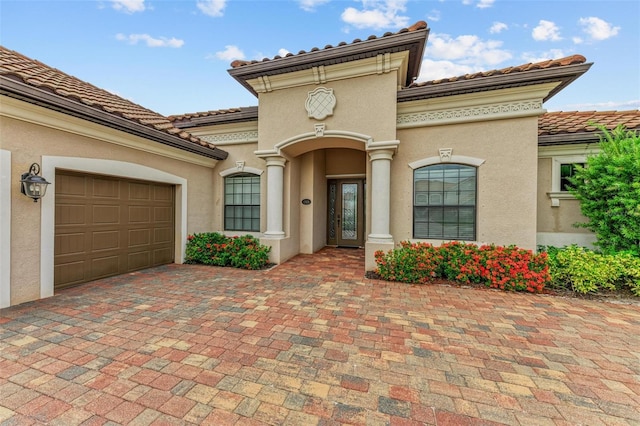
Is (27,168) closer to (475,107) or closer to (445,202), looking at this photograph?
(445,202)

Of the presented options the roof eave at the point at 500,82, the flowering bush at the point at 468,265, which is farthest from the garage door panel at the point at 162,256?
the roof eave at the point at 500,82

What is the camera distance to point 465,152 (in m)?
6.03

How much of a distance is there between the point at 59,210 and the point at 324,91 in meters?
6.04

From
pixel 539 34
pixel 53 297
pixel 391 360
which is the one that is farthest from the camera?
pixel 539 34

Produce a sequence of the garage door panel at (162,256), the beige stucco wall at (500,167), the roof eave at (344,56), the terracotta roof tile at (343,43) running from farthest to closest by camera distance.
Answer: the garage door panel at (162,256) → the beige stucco wall at (500,167) → the roof eave at (344,56) → the terracotta roof tile at (343,43)

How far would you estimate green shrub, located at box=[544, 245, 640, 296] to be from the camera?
15.5 ft

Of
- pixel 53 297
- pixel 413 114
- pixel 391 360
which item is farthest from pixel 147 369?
pixel 413 114

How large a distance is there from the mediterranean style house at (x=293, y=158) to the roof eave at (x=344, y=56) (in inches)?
1.2

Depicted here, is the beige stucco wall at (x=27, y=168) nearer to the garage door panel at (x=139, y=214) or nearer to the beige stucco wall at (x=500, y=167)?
the garage door panel at (x=139, y=214)

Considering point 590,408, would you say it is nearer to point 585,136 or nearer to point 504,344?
point 504,344

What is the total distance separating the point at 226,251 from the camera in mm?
6848

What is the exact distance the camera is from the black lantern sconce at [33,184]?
3945 millimetres

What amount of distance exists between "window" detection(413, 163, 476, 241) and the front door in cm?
310

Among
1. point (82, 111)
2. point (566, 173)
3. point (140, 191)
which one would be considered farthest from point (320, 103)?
point (566, 173)
